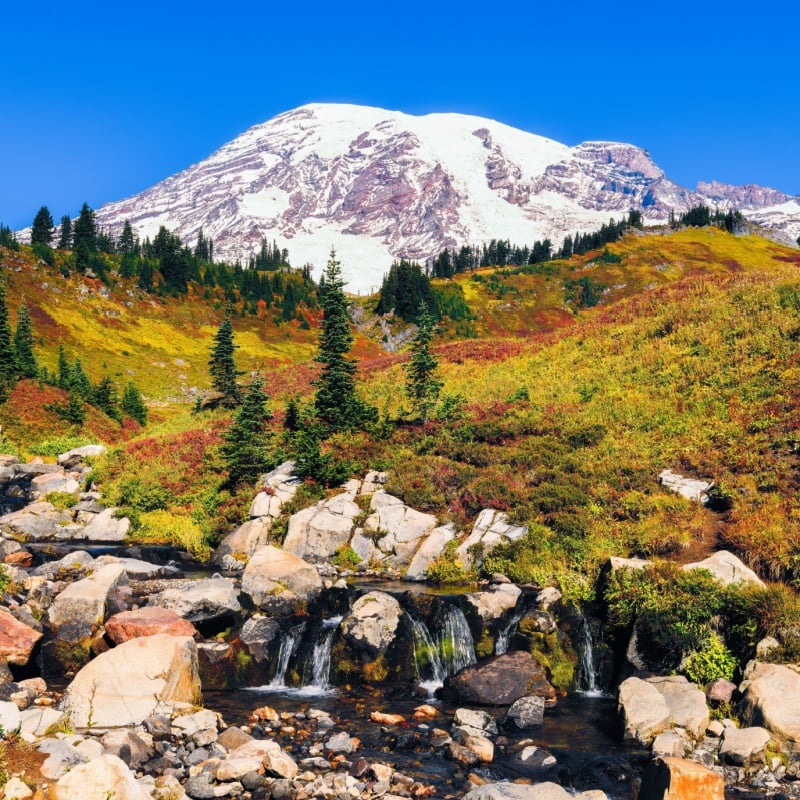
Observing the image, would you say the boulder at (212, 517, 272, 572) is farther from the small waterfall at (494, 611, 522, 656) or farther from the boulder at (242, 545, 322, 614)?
the small waterfall at (494, 611, 522, 656)

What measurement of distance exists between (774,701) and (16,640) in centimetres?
1746

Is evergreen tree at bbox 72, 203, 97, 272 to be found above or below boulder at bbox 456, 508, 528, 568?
above

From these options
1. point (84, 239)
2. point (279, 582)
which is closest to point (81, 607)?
point (279, 582)

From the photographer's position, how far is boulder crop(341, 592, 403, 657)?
17.4 metres

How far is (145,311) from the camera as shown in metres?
114

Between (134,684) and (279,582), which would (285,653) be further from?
(134,684)

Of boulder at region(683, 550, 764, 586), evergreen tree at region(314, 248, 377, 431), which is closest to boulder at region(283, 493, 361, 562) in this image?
evergreen tree at region(314, 248, 377, 431)

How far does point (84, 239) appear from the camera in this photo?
409ft

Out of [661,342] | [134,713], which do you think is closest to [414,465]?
[134,713]

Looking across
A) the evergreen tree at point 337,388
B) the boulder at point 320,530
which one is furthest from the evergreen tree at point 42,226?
the boulder at point 320,530

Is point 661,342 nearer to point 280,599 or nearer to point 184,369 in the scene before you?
point 280,599

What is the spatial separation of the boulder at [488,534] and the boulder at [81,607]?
1224 cm

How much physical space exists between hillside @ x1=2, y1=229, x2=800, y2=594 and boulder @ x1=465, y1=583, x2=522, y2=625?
6.89 ft

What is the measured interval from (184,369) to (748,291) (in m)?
74.8
